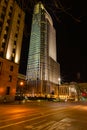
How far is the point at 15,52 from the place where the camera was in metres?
52.5

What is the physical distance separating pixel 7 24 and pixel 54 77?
4160 inches

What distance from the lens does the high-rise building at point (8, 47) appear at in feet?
150

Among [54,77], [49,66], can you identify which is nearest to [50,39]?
[49,66]

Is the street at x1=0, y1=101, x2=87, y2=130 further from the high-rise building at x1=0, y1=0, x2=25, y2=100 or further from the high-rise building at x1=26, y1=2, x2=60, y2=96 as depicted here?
the high-rise building at x1=26, y1=2, x2=60, y2=96

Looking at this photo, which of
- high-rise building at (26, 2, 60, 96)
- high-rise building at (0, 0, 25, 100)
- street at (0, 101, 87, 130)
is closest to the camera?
street at (0, 101, 87, 130)

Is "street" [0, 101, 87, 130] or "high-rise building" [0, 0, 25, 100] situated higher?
"high-rise building" [0, 0, 25, 100]

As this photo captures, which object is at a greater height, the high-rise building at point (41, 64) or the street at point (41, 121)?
the high-rise building at point (41, 64)

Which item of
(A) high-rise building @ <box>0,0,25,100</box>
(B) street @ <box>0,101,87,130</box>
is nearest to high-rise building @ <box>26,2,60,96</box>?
(A) high-rise building @ <box>0,0,25,100</box>

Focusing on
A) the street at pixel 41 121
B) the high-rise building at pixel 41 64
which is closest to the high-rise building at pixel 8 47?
the street at pixel 41 121

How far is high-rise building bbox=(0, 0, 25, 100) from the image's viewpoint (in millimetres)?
45781

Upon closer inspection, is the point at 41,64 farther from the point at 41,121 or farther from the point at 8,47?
the point at 41,121

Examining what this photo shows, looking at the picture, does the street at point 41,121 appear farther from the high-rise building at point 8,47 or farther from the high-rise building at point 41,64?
the high-rise building at point 41,64

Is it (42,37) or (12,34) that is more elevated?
(42,37)

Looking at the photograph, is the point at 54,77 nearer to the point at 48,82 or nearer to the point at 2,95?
the point at 48,82
